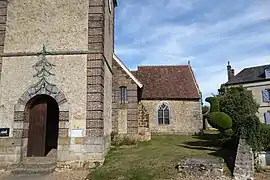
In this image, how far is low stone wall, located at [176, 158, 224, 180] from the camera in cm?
736

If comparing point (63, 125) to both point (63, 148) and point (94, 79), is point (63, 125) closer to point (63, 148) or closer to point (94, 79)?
point (63, 148)

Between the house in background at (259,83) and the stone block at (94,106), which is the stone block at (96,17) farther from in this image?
the house in background at (259,83)

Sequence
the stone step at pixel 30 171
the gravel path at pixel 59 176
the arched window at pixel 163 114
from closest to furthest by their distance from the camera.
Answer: the gravel path at pixel 59 176 < the stone step at pixel 30 171 < the arched window at pixel 163 114

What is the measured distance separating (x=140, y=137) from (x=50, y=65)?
6934 mm

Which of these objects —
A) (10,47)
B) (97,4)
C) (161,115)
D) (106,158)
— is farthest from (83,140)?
Result: (161,115)

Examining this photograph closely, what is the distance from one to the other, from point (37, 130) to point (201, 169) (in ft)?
22.7

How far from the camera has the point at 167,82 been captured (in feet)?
73.8

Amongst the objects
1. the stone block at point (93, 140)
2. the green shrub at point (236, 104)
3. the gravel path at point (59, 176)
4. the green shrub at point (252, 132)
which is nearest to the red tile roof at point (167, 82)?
the green shrub at point (236, 104)

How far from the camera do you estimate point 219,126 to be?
13.8m

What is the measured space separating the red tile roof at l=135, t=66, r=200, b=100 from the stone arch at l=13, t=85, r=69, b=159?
1251 cm

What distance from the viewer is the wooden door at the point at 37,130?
9.91m

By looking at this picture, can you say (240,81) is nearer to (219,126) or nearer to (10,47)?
(219,126)

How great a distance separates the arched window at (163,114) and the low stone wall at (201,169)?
1347 cm

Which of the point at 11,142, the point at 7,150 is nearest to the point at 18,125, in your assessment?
the point at 11,142
